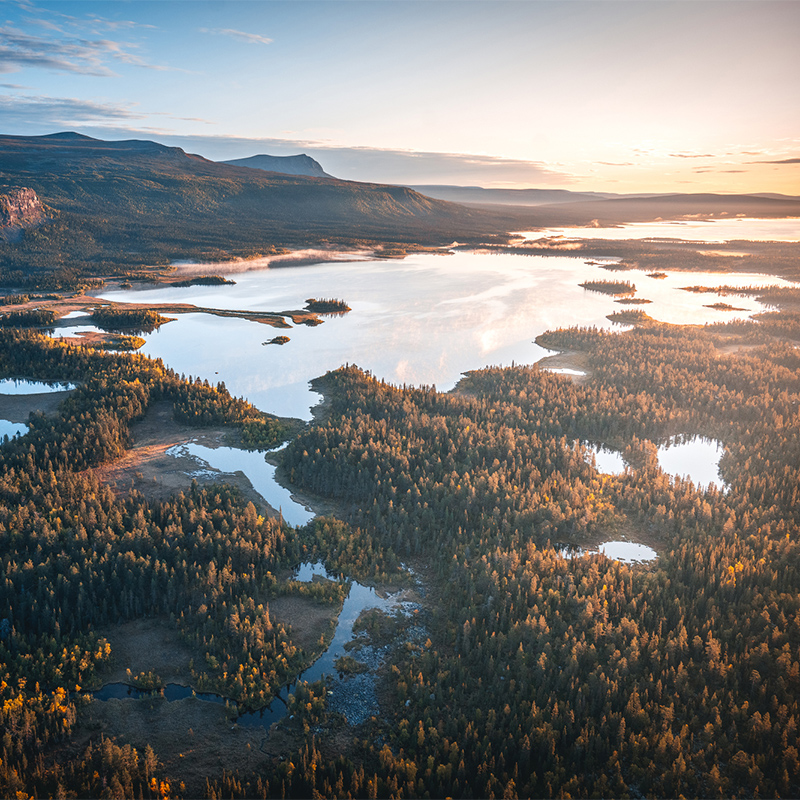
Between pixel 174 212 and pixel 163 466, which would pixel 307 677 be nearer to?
pixel 163 466

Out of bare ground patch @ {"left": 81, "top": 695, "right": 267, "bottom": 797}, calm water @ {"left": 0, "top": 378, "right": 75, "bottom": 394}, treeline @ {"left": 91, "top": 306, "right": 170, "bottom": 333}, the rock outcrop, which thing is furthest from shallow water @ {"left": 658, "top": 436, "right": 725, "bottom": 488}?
the rock outcrop

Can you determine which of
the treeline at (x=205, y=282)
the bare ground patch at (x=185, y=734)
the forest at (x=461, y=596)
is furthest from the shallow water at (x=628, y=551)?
the treeline at (x=205, y=282)

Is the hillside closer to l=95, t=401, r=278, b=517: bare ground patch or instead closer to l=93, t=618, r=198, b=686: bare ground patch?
l=95, t=401, r=278, b=517: bare ground patch

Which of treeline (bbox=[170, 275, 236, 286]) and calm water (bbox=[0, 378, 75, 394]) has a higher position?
treeline (bbox=[170, 275, 236, 286])

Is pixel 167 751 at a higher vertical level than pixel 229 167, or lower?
lower

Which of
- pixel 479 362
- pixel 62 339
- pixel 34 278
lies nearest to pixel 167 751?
pixel 479 362

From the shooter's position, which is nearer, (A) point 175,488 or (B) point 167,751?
(B) point 167,751

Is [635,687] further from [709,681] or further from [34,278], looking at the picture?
[34,278]
